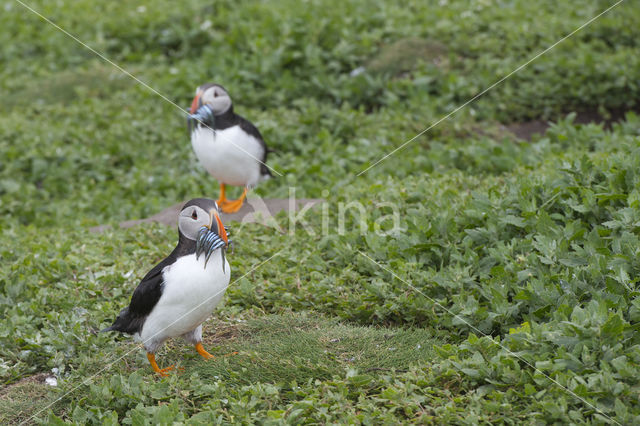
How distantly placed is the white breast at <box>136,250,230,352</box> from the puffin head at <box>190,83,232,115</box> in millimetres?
2073

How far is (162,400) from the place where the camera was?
3553 millimetres

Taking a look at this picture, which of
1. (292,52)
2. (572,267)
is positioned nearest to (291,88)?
(292,52)

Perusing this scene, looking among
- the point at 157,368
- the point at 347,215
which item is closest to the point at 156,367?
the point at 157,368

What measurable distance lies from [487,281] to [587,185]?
42.2 inches

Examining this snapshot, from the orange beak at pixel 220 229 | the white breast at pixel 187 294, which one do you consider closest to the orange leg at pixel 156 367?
the white breast at pixel 187 294

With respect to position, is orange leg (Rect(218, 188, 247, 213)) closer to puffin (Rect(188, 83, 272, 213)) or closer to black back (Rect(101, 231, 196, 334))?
puffin (Rect(188, 83, 272, 213))

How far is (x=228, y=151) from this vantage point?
558 cm

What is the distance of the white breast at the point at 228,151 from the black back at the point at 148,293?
1.94 meters

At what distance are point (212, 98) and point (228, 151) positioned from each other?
16.7 inches

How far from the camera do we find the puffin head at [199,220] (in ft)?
11.8

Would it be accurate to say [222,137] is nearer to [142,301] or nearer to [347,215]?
[347,215]

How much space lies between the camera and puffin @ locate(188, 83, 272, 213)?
544 cm

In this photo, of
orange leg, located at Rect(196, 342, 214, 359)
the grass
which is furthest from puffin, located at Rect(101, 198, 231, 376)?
the grass

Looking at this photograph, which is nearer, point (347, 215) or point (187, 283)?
point (187, 283)
